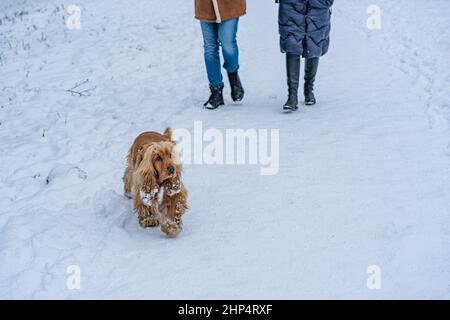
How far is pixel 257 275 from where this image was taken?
3.78 metres

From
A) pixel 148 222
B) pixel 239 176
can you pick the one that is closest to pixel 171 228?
pixel 148 222

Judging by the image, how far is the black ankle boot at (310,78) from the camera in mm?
6656

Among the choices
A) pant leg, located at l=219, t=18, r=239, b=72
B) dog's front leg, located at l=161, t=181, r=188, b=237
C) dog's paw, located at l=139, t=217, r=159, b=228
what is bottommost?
dog's paw, located at l=139, t=217, r=159, b=228

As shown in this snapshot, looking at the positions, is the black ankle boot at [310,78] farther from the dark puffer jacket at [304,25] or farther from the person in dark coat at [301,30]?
the dark puffer jacket at [304,25]

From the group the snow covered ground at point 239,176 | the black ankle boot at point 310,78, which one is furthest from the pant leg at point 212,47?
the black ankle boot at point 310,78

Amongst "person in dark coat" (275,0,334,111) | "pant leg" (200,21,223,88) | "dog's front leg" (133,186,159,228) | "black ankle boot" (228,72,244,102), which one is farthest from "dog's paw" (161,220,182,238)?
"black ankle boot" (228,72,244,102)

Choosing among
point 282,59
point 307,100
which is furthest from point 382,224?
point 282,59

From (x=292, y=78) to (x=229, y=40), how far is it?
1.01 m

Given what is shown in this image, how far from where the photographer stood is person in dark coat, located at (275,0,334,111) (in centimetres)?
630

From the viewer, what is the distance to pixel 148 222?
4.45 m

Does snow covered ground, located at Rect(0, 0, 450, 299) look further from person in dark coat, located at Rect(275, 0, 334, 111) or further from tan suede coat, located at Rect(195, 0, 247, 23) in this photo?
tan suede coat, located at Rect(195, 0, 247, 23)

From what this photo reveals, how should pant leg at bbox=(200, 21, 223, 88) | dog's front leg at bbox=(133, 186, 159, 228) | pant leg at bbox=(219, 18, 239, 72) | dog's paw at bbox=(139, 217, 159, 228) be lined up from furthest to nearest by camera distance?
pant leg at bbox=(200, 21, 223, 88)
pant leg at bbox=(219, 18, 239, 72)
dog's paw at bbox=(139, 217, 159, 228)
dog's front leg at bbox=(133, 186, 159, 228)

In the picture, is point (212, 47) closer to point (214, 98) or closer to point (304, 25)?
point (214, 98)

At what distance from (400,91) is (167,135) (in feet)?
13.2
